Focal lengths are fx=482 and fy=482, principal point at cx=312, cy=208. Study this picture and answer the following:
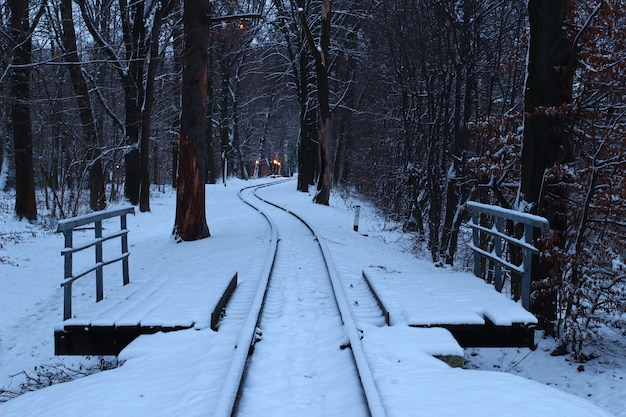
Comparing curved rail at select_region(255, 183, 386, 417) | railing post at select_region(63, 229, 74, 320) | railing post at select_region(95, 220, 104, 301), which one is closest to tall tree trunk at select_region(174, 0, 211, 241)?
curved rail at select_region(255, 183, 386, 417)

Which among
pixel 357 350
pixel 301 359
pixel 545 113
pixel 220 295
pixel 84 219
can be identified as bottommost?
pixel 301 359

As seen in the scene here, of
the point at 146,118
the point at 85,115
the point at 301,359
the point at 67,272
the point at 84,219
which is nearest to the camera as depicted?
the point at 301,359

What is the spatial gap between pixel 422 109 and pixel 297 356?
51.4ft

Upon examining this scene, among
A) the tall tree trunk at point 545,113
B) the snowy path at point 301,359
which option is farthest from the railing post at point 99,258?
the tall tree trunk at point 545,113

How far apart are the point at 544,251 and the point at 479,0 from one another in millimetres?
7999

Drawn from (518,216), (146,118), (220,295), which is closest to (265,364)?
(220,295)

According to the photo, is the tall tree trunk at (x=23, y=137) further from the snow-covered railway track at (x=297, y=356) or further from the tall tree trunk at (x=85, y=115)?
the snow-covered railway track at (x=297, y=356)

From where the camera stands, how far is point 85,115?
19844 mm

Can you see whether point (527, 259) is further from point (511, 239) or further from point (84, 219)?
point (84, 219)

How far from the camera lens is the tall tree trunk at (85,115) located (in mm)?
18562

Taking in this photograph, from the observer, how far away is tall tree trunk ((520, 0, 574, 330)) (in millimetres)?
7184

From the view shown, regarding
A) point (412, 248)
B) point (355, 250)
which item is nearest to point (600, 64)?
point (355, 250)

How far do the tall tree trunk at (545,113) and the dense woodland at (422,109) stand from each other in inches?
0.8

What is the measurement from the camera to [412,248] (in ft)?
48.6
